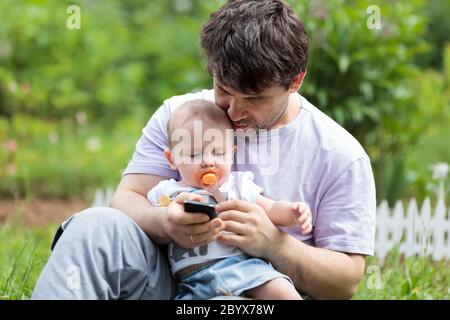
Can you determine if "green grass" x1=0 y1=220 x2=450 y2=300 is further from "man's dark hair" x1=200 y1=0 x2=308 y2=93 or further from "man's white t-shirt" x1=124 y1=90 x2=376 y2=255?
"man's dark hair" x1=200 y1=0 x2=308 y2=93

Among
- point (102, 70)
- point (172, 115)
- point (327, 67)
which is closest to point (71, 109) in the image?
point (102, 70)

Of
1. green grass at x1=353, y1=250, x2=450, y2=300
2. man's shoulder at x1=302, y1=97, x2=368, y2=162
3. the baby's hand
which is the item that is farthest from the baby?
green grass at x1=353, y1=250, x2=450, y2=300

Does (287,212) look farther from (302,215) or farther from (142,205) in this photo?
(142,205)

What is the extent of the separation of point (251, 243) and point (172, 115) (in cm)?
52

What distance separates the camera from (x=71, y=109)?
291 inches

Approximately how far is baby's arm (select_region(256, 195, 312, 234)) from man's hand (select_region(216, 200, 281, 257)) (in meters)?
0.05

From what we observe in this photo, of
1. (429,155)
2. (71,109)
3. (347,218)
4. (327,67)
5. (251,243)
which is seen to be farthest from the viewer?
(71,109)

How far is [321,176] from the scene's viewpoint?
270cm

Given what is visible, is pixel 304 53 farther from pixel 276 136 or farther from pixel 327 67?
pixel 327 67

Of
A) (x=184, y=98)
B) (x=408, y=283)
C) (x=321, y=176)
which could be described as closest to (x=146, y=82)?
(x=408, y=283)

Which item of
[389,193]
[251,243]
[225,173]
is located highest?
[225,173]

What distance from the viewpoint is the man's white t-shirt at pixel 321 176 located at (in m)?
2.65

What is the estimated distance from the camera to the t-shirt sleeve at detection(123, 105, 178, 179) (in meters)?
2.85

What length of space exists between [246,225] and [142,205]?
16.6 inches
